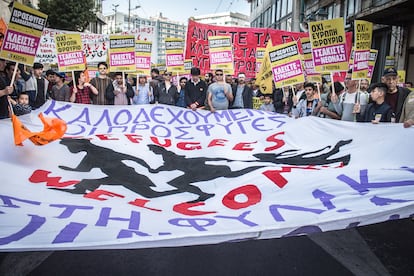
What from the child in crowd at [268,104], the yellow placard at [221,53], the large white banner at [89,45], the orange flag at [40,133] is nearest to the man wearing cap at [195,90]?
the yellow placard at [221,53]

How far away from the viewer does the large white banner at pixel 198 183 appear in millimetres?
2422

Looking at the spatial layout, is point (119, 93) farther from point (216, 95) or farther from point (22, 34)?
point (22, 34)

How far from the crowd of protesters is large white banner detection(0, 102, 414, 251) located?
862 mm

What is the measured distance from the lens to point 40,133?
13.4 ft

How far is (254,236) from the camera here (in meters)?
2.43

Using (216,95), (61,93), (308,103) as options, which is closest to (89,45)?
(61,93)

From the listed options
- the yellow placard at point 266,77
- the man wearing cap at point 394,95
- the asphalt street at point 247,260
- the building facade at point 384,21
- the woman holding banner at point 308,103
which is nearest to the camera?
the asphalt street at point 247,260

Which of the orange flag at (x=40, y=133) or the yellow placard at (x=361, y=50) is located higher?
the yellow placard at (x=361, y=50)

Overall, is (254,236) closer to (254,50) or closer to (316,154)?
(316,154)

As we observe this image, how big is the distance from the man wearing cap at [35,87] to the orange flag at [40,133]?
13.3 ft

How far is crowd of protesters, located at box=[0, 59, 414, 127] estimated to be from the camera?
19.0 ft

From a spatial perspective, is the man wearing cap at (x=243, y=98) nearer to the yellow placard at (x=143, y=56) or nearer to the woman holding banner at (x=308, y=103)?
the woman holding banner at (x=308, y=103)

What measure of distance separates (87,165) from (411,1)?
1398cm

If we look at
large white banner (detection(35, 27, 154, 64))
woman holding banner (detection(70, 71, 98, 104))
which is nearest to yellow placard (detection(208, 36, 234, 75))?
woman holding banner (detection(70, 71, 98, 104))
